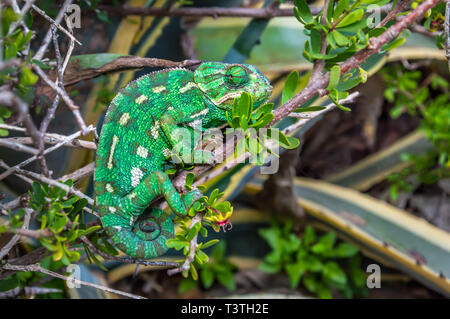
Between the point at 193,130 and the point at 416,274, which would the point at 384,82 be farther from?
the point at 193,130

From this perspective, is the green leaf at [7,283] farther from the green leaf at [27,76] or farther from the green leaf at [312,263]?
the green leaf at [312,263]

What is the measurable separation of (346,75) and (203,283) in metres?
0.83

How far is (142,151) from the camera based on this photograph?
0.81m

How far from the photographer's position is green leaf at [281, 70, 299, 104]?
0.77 metres

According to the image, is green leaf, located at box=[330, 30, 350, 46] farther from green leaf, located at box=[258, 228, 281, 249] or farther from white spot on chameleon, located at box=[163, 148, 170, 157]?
green leaf, located at box=[258, 228, 281, 249]

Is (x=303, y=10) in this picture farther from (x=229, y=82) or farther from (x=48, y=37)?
(x=48, y=37)

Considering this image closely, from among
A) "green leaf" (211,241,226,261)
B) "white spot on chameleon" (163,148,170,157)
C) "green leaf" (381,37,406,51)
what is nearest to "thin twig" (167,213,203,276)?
"white spot on chameleon" (163,148,170,157)

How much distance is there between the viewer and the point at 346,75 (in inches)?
31.9

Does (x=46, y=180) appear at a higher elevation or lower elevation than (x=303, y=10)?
lower

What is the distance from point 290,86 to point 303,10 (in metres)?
0.14

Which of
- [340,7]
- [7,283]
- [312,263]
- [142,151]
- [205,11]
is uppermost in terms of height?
[205,11]

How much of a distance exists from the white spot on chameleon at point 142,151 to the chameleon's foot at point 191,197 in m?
0.12

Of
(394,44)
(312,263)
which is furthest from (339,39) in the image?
(312,263)
